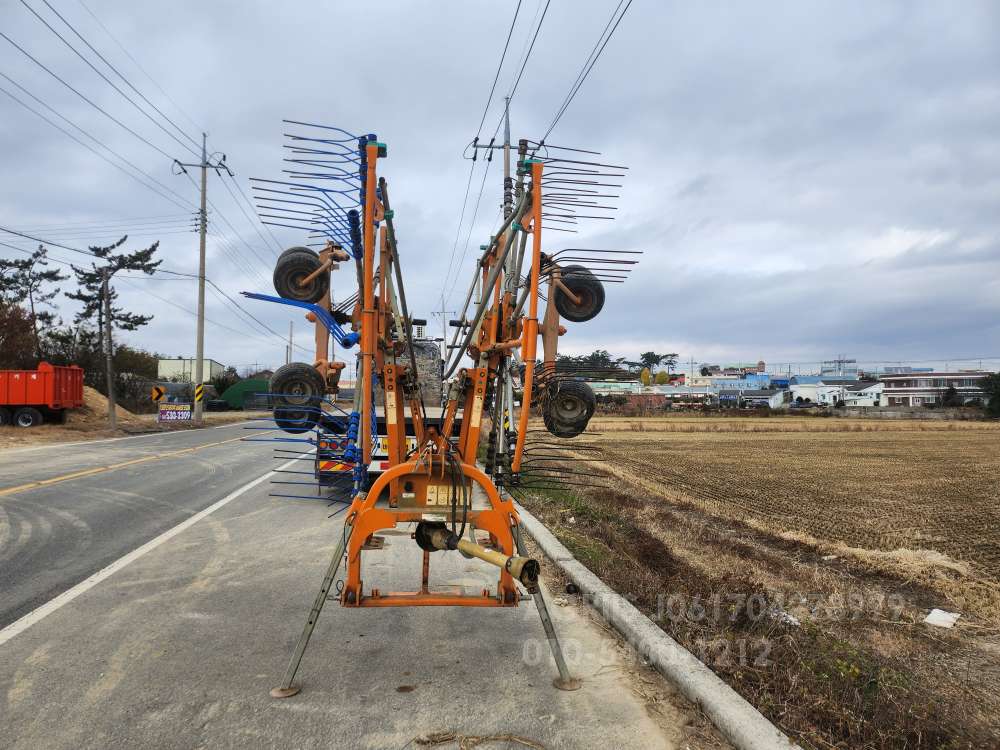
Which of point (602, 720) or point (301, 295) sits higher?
point (301, 295)

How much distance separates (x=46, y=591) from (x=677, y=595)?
5.22m

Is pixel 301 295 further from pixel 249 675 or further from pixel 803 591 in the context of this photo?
pixel 803 591

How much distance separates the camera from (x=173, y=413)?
32.7 m

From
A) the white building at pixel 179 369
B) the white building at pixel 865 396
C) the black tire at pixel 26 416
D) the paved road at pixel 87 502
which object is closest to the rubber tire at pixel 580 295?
the paved road at pixel 87 502

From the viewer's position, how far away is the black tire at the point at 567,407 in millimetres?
4980

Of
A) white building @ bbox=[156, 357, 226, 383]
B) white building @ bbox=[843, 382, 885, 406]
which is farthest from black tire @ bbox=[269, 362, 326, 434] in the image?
white building @ bbox=[843, 382, 885, 406]

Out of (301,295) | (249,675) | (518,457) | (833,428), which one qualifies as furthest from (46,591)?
(833,428)

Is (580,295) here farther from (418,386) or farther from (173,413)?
(173,413)

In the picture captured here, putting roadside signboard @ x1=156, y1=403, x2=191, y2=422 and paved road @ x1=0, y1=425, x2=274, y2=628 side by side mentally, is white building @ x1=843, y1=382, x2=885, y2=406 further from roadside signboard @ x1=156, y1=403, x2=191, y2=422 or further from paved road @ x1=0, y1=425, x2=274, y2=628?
paved road @ x1=0, y1=425, x2=274, y2=628

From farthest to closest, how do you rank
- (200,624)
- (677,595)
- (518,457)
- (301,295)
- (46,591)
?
1. (46,591)
2. (677,595)
3. (200,624)
4. (301,295)
5. (518,457)

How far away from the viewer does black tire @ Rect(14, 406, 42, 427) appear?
28.3 m

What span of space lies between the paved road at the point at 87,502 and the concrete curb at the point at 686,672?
173 inches

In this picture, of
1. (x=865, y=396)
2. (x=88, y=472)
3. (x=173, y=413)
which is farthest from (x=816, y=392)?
(x=88, y=472)

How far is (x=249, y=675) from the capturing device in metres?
4.18
